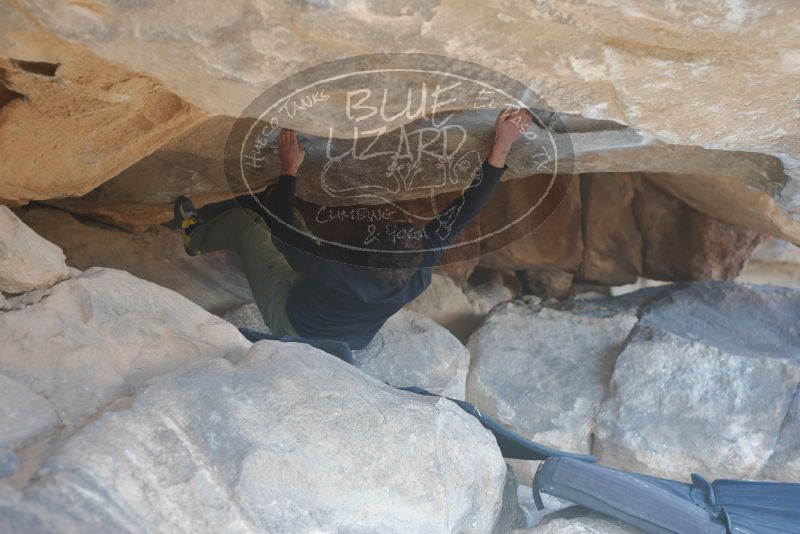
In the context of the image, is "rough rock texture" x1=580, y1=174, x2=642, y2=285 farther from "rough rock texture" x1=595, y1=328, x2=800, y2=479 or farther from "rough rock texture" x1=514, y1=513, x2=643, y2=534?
"rough rock texture" x1=514, y1=513, x2=643, y2=534

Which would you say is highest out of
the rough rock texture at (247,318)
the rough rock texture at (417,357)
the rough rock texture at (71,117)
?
the rough rock texture at (71,117)

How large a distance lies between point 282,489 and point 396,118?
0.86 meters

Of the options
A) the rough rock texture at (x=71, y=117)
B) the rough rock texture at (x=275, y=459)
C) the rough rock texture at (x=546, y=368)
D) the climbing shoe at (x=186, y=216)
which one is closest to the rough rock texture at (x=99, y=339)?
the rough rock texture at (x=275, y=459)

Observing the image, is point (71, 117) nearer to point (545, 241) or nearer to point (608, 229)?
point (545, 241)

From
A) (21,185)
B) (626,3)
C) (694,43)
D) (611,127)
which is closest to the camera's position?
(626,3)

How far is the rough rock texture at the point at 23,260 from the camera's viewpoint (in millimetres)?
1479

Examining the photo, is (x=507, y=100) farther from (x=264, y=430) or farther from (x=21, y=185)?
(x=21, y=185)

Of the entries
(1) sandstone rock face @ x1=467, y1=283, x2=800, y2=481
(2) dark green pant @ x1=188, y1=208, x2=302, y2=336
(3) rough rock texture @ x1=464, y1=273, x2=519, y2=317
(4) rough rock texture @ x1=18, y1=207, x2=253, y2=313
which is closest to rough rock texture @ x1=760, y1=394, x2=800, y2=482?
(1) sandstone rock face @ x1=467, y1=283, x2=800, y2=481

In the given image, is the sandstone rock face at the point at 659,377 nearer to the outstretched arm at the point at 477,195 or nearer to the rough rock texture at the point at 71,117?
the outstretched arm at the point at 477,195

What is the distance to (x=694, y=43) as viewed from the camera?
134 cm

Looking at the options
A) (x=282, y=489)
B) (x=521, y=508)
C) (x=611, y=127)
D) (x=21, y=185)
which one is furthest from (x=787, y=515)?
(x=21, y=185)

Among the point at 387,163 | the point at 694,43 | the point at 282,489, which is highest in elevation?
the point at 694,43

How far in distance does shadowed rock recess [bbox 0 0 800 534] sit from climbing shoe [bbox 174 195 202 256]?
0.16 ft

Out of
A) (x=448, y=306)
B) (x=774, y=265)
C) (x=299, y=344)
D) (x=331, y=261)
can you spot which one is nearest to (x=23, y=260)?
(x=299, y=344)
